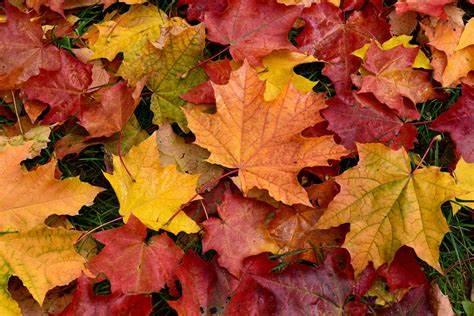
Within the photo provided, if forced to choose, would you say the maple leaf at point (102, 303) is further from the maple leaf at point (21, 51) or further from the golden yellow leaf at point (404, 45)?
the golden yellow leaf at point (404, 45)

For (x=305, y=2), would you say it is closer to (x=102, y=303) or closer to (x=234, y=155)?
(x=234, y=155)

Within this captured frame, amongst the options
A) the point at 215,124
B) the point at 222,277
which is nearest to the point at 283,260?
the point at 222,277

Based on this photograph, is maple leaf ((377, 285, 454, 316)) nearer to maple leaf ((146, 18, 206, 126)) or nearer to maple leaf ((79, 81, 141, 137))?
maple leaf ((146, 18, 206, 126))

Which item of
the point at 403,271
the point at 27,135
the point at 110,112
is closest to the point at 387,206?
the point at 403,271

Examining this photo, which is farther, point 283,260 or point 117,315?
point 283,260

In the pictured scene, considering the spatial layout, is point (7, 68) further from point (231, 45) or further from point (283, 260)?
point (283, 260)

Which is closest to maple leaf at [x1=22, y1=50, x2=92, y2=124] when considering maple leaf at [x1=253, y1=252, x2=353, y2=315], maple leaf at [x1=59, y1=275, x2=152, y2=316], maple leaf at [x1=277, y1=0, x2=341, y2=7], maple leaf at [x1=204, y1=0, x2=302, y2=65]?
maple leaf at [x1=204, y1=0, x2=302, y2=65]
